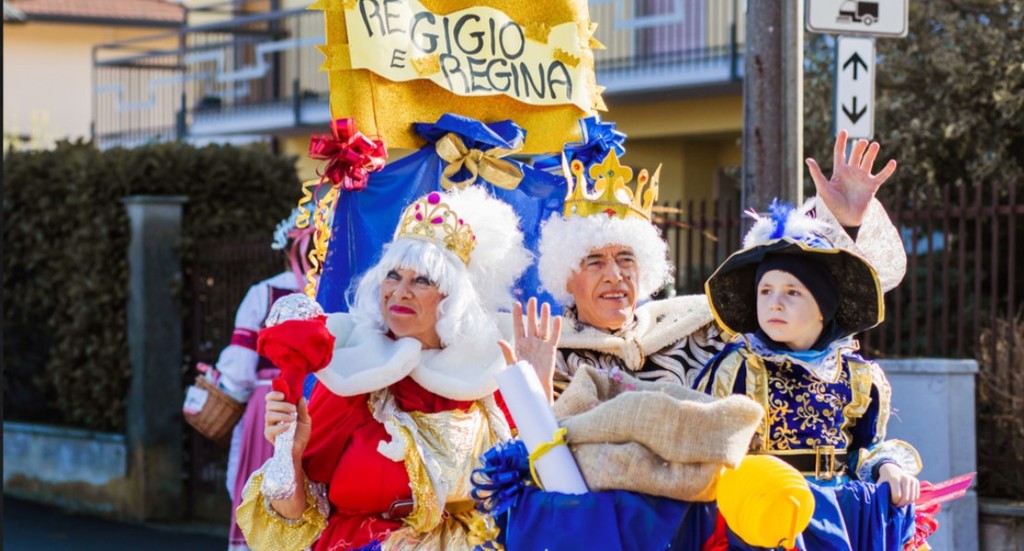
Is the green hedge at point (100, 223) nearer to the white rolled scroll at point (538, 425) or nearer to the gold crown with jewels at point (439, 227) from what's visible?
the gold crown with jewels at point (439, 227)

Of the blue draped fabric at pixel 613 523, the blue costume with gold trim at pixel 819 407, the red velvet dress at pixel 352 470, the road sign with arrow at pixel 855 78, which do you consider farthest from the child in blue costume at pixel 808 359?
the road sign with arrow at pixel 855 78

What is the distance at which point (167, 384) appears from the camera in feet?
34.1

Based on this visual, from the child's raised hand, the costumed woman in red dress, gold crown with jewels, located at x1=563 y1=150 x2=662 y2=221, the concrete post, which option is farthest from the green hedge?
the child's raised hand

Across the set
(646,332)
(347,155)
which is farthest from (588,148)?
(646,332)

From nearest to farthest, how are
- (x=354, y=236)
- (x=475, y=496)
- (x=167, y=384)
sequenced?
(x=475, y=496)
(x=354, y=236)
(x=167, y=384)

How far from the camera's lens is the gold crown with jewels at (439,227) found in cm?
444

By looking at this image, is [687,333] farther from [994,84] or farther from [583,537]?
[994,84]

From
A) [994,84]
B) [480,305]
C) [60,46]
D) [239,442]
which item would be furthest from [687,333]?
[60,46]

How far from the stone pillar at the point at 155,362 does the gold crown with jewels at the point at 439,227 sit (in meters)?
6.12

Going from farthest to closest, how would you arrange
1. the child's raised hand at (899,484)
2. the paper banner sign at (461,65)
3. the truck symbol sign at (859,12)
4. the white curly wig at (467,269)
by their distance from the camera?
1. the truck symbol sign at (859,12)
2. the paper banner sign at (461,65)
3. the white curly wig at (467,269)
4. the child's raised hand at (899,484)

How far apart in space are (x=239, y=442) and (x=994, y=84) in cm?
514

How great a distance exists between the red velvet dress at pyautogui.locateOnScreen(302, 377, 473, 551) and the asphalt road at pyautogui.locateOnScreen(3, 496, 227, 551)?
5306 millimetres


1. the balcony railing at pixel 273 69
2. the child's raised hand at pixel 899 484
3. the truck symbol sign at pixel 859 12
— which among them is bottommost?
the child's raised hand at pixel 899 484

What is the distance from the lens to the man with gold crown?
14.7 ft
